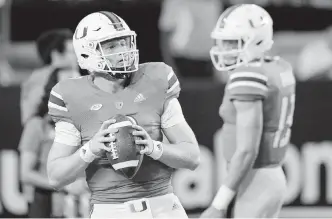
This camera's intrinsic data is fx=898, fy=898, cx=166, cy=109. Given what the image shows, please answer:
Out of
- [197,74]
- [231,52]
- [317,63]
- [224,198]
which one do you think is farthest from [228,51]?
[197,74]

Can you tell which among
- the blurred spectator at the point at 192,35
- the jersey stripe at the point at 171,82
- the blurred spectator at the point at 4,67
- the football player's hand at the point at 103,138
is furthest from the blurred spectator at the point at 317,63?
the football player's hand at the point at 103,138

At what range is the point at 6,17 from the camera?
33.6ft

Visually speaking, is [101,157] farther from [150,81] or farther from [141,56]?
[141,56]

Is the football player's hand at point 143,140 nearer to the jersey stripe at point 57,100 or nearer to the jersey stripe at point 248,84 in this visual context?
the jersey stripe at point 57,100

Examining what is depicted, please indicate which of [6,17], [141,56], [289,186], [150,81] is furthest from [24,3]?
[150,81]

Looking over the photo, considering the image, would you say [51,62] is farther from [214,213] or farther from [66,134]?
[66,134]

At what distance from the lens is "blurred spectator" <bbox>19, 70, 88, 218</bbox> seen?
17.4 feet

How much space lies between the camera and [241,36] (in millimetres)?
4523

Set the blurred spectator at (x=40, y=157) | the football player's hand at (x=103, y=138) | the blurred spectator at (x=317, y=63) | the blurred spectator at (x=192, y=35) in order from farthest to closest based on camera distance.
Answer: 1. the blurred spectator at (x=192, y=35)
2. the blurred spectator at (x=317, y=63)
3. the blurred spectator at (x=40, y=157)
4. the football player's hand at (x=103, y=138)

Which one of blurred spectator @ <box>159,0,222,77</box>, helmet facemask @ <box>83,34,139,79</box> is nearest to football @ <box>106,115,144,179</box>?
helmet facemask @ <box>83,34,139,79</box>

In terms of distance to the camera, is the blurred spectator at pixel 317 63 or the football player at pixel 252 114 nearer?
the football player at pixel 252 114

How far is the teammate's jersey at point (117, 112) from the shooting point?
140 inches

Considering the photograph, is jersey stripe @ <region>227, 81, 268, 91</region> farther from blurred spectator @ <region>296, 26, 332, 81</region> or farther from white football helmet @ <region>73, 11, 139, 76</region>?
blurred spectator @ <region>296, 26, 332, 81</region>

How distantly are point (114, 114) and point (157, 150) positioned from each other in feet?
0.79
